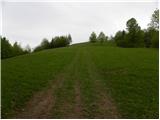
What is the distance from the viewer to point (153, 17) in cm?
7644

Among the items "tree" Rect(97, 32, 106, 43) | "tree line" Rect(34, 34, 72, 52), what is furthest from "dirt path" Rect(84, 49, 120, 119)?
"tree" Rect(97, 32, 106, 43)

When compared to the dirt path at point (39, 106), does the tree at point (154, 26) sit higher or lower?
higher

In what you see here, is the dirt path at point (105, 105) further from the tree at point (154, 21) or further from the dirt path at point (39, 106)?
the tree at point (154, 21)

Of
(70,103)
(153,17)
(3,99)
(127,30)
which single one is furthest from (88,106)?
(127,30)

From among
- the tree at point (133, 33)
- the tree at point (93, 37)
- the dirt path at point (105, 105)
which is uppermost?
the tree at point (93, 37)

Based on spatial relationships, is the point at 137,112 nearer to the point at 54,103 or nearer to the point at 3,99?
the point at 54,103

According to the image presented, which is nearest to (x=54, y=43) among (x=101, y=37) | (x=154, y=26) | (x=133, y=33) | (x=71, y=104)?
(x=101, y=37)

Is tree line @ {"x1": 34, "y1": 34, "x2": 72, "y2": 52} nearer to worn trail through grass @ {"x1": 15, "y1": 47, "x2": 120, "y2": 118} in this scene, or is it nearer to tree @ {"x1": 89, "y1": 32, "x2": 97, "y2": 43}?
tree @ {"x1": 89, "y1": 32, "x2": 97, "y2": 43}

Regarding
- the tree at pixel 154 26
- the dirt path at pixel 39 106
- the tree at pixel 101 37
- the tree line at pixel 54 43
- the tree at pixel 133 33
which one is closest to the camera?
the dirt path at pixel 39 106

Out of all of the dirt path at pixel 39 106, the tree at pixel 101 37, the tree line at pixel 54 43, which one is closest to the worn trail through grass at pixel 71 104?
the dirt path at pixel 39 106

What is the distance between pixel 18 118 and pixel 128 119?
189 inches

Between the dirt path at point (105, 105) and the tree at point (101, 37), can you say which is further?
the tree at point (101, 37)

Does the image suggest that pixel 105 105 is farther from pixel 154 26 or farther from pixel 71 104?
pixel 154 26

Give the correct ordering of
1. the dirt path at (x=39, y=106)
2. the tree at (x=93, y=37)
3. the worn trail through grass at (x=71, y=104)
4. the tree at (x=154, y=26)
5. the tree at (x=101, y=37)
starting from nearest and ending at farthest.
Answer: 1. the dirt path at (x=39, y=106)
2. the worn trail through grass at (x=71, y=104)
3. the tree at (x=154, y=26)
4. the tree at (x=101, y=37)
5. the tree at (x=93, y=37)
